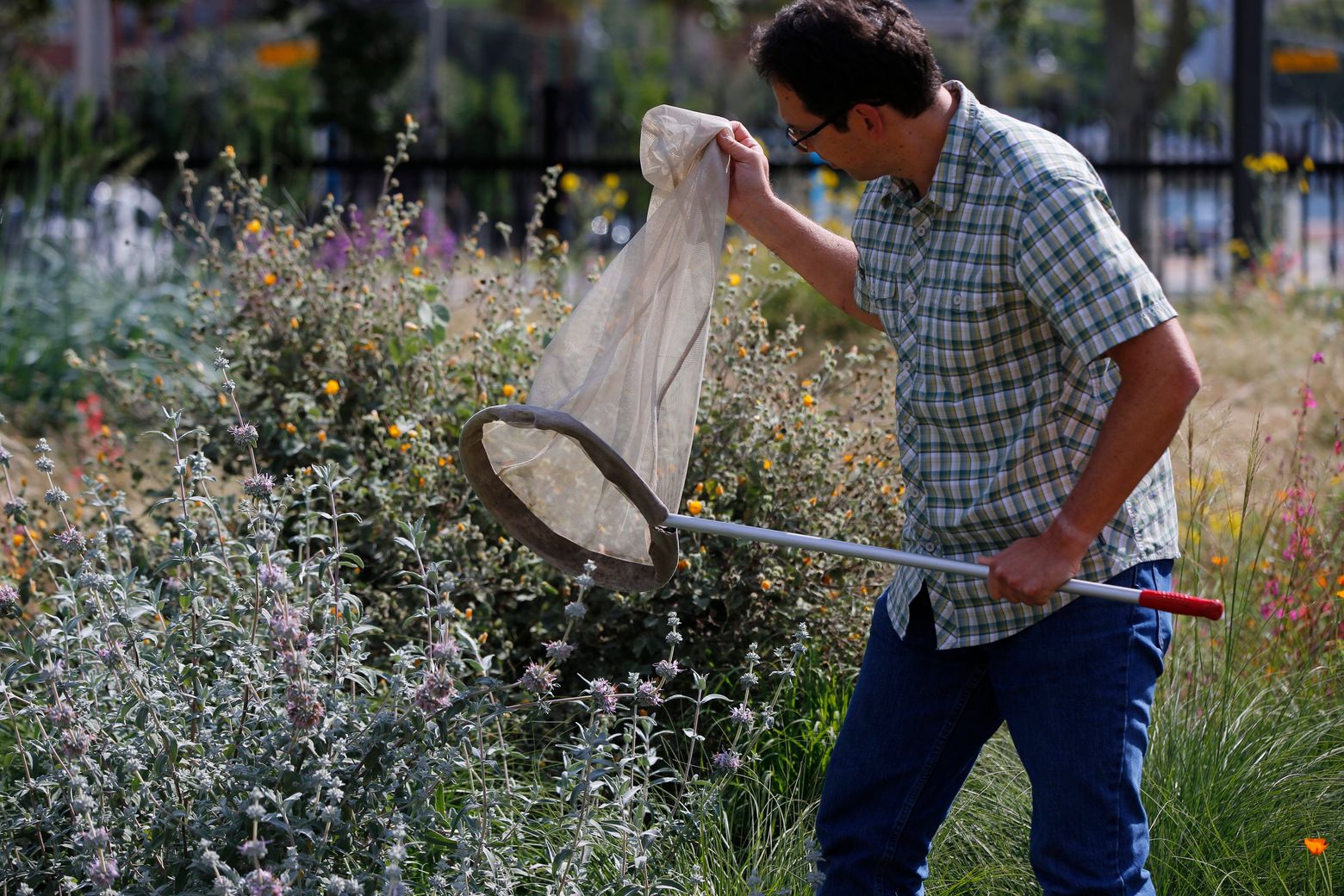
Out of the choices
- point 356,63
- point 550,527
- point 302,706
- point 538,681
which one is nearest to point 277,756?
point 302,706

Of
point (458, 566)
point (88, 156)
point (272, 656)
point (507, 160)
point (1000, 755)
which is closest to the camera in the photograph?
point (272, 656)

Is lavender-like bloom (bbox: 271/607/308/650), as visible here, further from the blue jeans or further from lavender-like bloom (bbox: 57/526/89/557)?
Answer: the blue jeans

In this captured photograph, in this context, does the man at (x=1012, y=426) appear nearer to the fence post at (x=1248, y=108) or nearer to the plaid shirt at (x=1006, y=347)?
the plaid shirt at (x=1006, y=347)

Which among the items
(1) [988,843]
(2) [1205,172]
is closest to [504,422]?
(1) [988,843]

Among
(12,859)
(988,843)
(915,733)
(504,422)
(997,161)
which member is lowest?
(988,843)

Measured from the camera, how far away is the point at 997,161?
6.89 ft

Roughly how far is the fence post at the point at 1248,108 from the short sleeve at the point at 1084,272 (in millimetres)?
7991

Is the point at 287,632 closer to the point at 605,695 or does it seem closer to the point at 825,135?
the point at 605,695

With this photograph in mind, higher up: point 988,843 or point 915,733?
point 915,733

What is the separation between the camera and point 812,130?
87.5 inches

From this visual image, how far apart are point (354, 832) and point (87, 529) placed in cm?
183

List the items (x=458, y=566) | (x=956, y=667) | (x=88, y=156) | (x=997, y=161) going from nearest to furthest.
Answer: (x=997, y=161), (x=956, y=667), (x=458, y=566), (x=88, y=156)

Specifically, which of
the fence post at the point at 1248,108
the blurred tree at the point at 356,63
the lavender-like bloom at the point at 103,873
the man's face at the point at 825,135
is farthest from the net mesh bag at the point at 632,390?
the blurred tree at the point at 356,63

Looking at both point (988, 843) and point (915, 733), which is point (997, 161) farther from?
point (988, 843)
